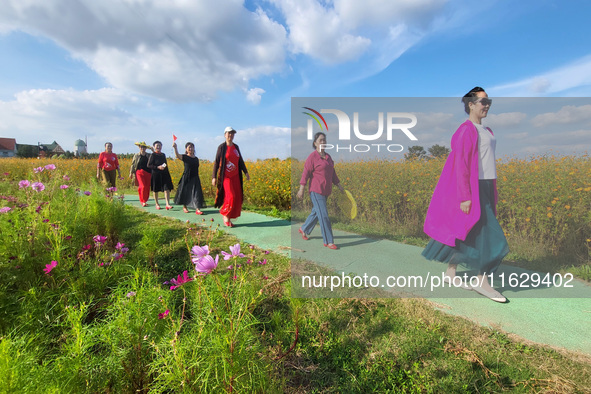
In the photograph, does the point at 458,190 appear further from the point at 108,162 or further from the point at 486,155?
the point at 108,162

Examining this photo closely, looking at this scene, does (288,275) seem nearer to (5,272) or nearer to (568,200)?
(5,272)

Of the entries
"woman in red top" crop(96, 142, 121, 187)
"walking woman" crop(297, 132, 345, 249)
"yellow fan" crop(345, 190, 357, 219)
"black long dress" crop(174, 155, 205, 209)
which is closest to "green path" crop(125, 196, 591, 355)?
"walking woman" crop(297, 132, 345, 249)

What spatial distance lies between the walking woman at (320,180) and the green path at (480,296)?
340mm

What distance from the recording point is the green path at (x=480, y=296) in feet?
7.55

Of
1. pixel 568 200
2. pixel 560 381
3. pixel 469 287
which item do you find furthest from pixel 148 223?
Answer: pixel 568 200

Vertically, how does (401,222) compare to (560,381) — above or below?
above

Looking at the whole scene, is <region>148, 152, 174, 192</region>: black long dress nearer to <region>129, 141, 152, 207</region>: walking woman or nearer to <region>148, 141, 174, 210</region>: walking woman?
<region>148, 141, 174, 210</region>: walking woman

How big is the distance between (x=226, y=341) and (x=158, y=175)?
7068mm

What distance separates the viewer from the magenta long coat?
2.60m

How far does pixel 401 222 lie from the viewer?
3.94 metres

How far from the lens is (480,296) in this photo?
9.16 ft

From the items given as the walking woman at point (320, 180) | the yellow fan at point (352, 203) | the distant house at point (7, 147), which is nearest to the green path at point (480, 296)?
the walking woman at point (320, 180)

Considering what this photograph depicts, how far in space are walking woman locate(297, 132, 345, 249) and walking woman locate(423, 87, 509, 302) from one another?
1138 mm

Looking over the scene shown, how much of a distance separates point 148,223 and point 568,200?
6472 mm
